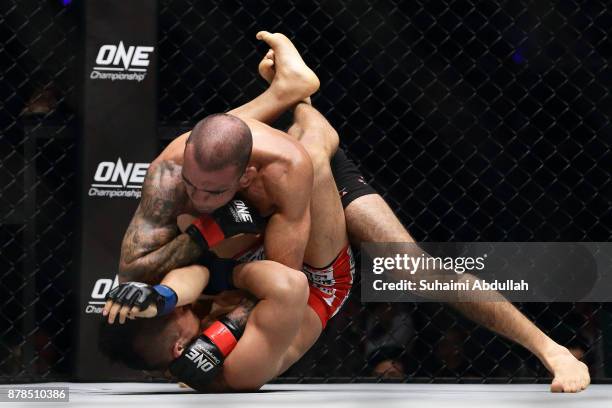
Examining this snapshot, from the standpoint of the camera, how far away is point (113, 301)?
Answer: 6.39 feet

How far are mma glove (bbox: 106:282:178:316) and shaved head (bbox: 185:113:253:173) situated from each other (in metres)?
0.23

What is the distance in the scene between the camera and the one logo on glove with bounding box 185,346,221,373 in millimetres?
2086

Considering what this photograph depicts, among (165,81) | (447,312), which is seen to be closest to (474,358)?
(447,312)

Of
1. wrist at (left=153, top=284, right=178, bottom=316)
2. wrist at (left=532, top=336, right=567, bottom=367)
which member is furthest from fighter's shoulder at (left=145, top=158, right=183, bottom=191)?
wrist at (left=532, top=336, right=567, bottom=367)

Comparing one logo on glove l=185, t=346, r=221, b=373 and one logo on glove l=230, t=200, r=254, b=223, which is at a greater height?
one logo on glove l=230, t=200, r=254, b=223

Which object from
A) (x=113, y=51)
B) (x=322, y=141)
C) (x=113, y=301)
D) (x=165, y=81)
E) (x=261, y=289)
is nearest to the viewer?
(x=113, y=301)

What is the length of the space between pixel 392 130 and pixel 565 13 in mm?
590

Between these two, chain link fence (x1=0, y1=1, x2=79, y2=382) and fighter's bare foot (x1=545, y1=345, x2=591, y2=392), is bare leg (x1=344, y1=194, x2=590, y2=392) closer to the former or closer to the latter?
fighter's bare foot (x1=545, y1=345, x2=591, y2=392)

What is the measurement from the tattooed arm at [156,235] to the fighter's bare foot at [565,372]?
2.61ft

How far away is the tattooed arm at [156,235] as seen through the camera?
7.00 ft

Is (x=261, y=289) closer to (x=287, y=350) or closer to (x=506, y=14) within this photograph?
(x=287, y=350)

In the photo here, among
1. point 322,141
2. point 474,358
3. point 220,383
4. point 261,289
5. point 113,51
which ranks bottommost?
point 474,358

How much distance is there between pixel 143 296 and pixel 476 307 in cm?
88

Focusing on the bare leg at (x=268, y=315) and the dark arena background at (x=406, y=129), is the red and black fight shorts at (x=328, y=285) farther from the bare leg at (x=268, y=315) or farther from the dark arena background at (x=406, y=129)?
the dark arena background at (x=406, y=129)
